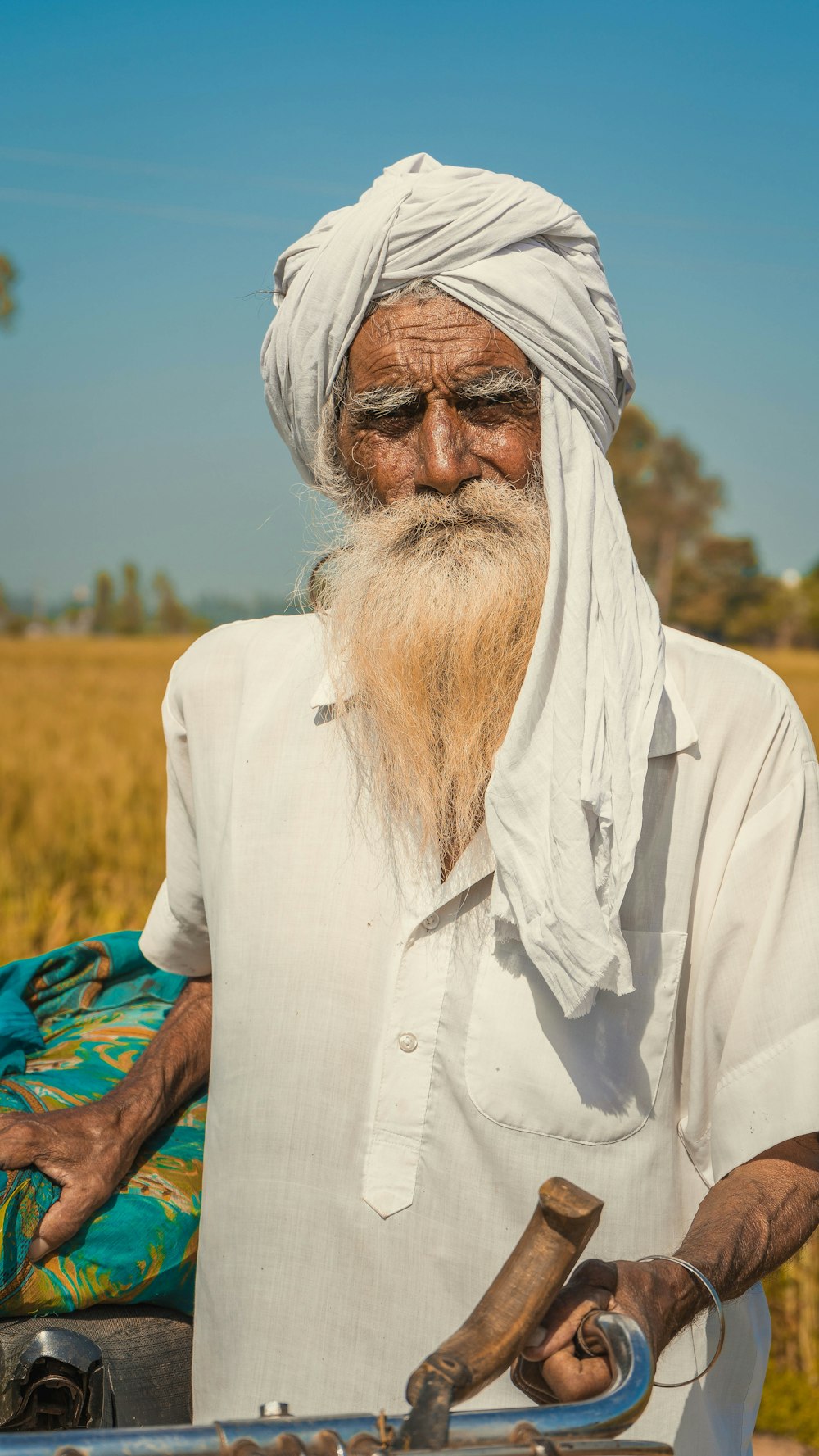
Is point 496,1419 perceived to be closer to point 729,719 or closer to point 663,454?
point 729,719

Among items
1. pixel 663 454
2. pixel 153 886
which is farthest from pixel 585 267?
pixel 663 454

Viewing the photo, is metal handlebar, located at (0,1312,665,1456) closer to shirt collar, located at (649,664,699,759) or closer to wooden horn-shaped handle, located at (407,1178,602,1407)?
wooden horn-shaped handle, located at (407,1178,602,1407)

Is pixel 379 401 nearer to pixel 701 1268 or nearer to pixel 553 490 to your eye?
pixel 553 490

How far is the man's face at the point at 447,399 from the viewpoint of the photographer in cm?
184

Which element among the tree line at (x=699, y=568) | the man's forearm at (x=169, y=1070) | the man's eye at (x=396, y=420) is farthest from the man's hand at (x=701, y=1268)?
the tree line at (x=699, y=568)

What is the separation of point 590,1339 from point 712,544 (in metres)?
53.5

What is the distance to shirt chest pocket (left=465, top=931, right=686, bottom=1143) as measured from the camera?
1.52 m

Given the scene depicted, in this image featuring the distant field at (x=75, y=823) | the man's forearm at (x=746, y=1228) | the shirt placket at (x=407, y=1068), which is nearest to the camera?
the man's forearm at (x=746, y=1228)

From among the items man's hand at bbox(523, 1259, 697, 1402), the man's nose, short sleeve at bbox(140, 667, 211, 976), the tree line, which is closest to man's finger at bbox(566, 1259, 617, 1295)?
man's hand at bbox(523, 1259, 697, 1402)

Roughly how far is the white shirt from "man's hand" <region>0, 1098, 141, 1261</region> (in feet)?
0.52

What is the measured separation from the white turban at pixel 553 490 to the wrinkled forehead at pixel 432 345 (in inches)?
1.2

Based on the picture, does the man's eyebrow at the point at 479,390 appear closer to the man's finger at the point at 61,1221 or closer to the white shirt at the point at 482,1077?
the white shirt at the point at 482,1077

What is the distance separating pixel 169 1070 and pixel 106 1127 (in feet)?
0.56

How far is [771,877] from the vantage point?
1.51m
